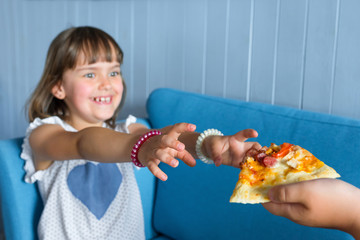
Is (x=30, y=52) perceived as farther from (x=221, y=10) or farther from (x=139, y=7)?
(x=221, y=10)

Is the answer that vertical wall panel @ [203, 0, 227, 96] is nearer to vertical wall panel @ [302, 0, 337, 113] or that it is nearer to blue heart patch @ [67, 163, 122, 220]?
vertical wall panel @ [302, 0, 337, 113]

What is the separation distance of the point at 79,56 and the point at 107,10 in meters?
0.99

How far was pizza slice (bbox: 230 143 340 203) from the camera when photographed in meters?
0.75

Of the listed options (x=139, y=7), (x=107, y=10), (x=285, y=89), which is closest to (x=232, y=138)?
(x=285, y=89)

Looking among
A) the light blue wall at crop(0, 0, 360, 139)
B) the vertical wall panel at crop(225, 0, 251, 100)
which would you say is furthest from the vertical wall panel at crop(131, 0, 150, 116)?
the vertical wall panel at crop(225, 0, 251, 100)

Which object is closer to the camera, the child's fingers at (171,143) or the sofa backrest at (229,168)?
the child's fingers at (171,143)

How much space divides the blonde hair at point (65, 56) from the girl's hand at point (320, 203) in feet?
2.84

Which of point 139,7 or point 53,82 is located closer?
point 53,82

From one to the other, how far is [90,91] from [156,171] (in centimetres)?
62

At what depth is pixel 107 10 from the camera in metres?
2.20

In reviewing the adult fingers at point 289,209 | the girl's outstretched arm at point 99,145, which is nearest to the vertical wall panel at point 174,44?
the girl's outstretched arm at point 99,145

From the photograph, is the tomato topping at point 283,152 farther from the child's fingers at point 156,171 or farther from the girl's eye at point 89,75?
the girl's eye at point 89,75

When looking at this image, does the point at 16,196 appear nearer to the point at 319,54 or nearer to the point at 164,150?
the point at 164,150

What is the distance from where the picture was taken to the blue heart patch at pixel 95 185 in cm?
128
